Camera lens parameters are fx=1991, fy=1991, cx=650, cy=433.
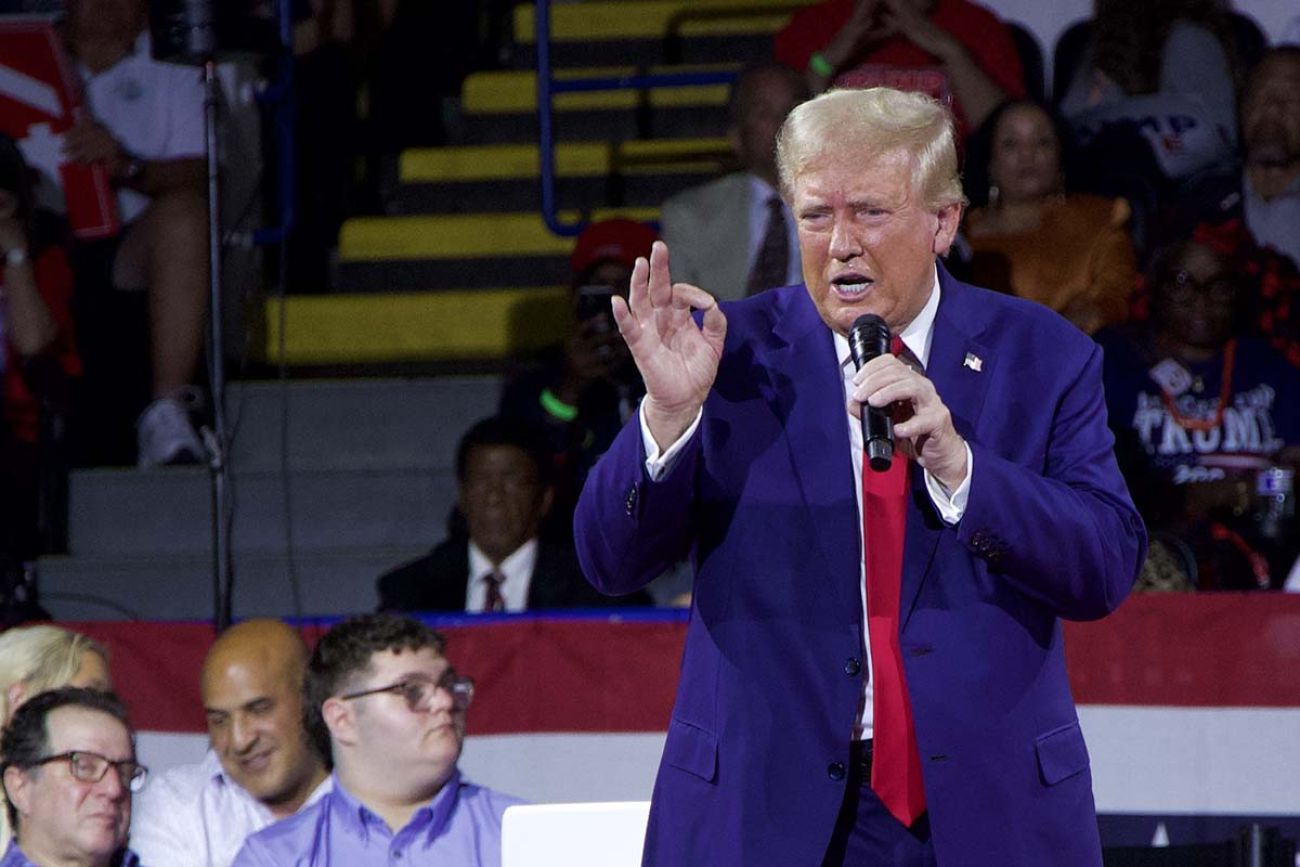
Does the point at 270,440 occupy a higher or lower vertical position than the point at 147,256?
lower

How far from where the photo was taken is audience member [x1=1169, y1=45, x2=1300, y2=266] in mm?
6438

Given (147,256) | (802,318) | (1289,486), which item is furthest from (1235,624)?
(147,256)

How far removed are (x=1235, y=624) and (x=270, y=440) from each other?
369 centimetres

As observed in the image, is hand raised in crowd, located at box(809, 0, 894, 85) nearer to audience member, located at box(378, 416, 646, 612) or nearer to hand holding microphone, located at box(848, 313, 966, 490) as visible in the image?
audience member, located at box(378, 416, 646, 612)

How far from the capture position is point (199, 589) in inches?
243

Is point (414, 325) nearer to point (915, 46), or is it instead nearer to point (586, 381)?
point (586, 381)

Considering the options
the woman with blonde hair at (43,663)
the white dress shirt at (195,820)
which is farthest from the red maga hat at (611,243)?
the woman with blonde hair at (43,663)

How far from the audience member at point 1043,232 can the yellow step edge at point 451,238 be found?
1.66 m

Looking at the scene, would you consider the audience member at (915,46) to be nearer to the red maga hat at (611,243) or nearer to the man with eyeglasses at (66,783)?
the red maga hat at (611,243)

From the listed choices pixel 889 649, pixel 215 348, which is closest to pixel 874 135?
pixel 889 649

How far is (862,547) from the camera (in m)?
2.12

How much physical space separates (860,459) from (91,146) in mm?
5215

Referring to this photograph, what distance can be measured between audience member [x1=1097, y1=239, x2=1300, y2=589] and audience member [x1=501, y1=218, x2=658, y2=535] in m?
1.44

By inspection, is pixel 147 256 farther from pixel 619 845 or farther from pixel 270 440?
pixel 619 845
